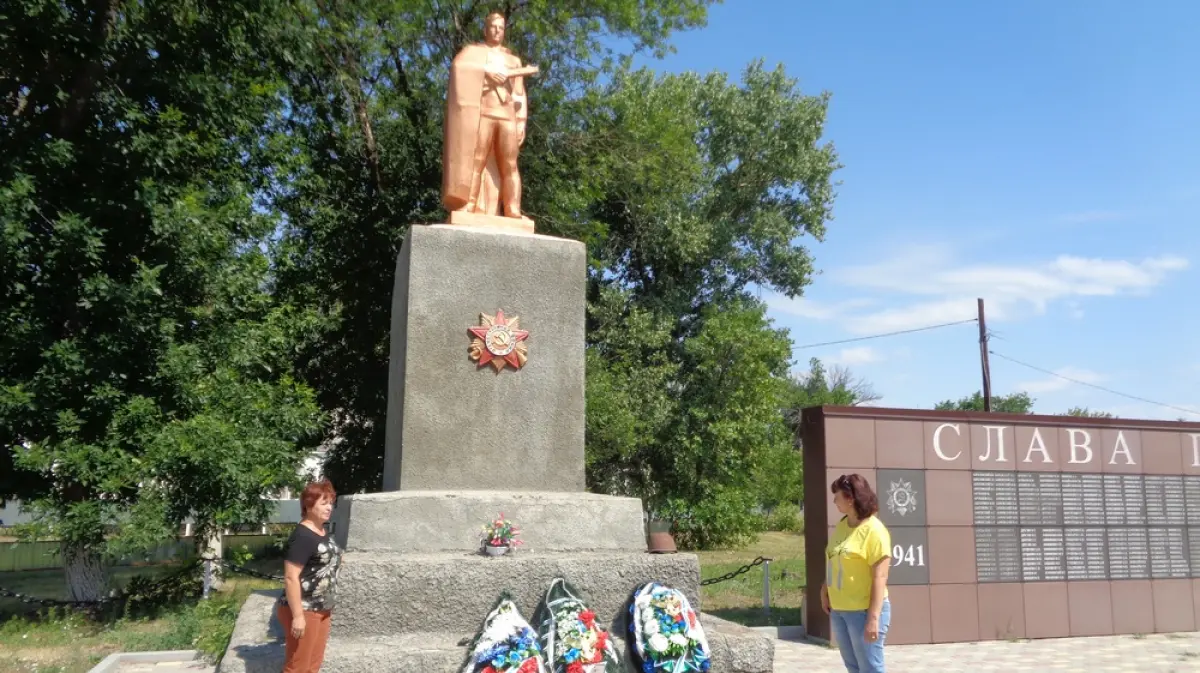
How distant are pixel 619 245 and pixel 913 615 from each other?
15313mm

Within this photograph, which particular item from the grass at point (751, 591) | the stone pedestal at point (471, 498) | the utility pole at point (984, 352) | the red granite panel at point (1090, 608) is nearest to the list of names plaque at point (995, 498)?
the red granite panel at point (1090, 608)

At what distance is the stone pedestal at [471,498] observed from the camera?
484cm

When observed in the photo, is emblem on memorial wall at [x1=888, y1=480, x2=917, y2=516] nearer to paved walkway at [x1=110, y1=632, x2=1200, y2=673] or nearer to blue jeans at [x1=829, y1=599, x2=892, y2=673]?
paved walkway at [x1=110, y1=632, x2=1200, y2=673]

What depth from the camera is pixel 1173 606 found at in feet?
31.9

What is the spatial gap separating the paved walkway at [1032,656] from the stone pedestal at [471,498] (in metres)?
2.61

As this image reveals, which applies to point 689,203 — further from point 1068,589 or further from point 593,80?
point 1068,589

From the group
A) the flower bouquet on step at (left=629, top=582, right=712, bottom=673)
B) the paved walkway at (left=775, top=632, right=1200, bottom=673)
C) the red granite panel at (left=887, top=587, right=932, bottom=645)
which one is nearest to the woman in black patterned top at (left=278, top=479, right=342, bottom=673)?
the flower bouquet on step at (left=629, top=582, right=712, bottom=673)

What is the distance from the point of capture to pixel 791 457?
2577cm

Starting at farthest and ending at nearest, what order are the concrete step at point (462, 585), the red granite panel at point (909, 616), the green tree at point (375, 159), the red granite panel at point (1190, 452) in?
1. the green tree at point (375, 159)
2. the red granite panel at point (1190, 452)
3. the red granite panel at point (909, 616)
4. the concrete step at point (462, 585)

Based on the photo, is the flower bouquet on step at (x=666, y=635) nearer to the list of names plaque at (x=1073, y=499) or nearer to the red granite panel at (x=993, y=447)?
the red granite panel at (x=993, y=447)

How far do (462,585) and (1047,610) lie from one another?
6.80 m

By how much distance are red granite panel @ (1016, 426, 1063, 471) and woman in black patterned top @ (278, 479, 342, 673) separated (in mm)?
7400

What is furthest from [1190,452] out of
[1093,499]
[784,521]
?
[784,521]

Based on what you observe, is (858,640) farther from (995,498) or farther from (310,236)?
(310,236)
